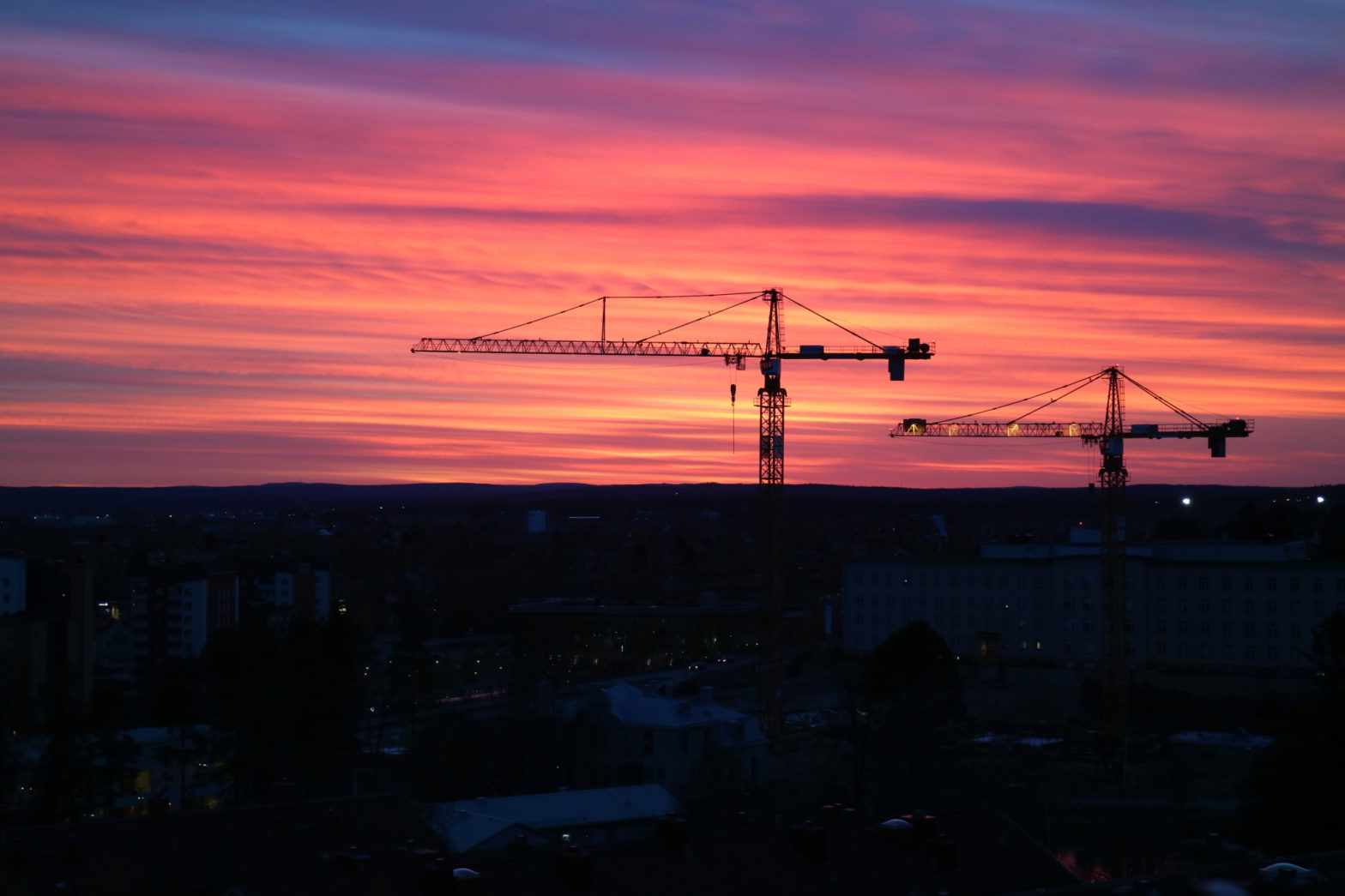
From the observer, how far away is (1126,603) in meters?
54.4

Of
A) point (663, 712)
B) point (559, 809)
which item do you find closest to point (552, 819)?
point (559, 809)

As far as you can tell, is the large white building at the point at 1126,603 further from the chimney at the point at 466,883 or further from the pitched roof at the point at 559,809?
the chimney at the point at 466,883

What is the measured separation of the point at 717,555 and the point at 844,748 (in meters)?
90.4

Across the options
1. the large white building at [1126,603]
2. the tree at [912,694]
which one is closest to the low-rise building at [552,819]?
the tree at [912,694]

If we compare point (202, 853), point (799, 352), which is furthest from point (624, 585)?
point (202, 853)

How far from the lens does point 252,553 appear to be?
339ft

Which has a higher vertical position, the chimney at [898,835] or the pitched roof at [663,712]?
the chimney at [898,835]

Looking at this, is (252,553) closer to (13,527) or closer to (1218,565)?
(13,527)

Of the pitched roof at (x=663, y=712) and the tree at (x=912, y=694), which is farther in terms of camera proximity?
the pitched roof at (x=663, y=712)

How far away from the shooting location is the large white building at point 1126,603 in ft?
170

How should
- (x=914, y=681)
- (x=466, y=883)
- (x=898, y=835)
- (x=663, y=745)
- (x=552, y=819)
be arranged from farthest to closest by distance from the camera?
1. (x=914, y=681)
2. (x=663, y=745)
3. (x=552, y=819)
4. (x=898, y=835)
5. (x=466, y=883)

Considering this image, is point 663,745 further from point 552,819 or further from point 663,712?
point 552,819

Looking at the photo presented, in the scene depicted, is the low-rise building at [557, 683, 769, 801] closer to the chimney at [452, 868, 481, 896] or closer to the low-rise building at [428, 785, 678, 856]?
the low-rise building at [428, 785, 678, 856]

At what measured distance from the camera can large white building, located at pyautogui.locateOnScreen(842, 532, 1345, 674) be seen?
51.7 m
